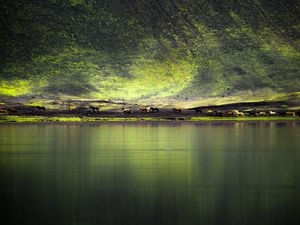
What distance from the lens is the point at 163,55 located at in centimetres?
12544

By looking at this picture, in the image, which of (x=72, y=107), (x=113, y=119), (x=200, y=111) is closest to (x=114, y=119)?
(x=113, y=119)

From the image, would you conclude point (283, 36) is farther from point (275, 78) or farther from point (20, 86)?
point (20, 86)

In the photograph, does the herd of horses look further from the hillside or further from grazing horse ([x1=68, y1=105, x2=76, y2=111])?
the hillside

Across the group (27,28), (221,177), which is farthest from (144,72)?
(221,177)

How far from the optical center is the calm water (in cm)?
1886

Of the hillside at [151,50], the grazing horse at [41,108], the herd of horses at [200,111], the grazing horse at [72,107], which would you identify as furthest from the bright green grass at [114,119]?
the hillside at [151,50]

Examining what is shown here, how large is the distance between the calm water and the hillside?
7365 cm

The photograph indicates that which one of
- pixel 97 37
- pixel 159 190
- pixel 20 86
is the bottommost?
pixel 159 190

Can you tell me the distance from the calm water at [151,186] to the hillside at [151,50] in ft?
242

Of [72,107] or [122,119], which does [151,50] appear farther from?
[122,119]

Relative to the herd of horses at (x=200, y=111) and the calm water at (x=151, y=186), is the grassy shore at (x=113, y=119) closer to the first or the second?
the herd of horses at (x=200, y=111)

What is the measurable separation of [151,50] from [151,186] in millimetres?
103407

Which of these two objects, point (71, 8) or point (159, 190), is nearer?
point (159, 190)

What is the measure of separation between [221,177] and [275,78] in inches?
3818
